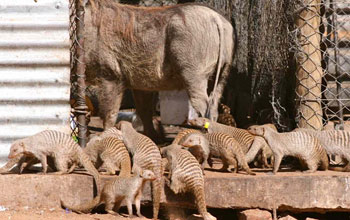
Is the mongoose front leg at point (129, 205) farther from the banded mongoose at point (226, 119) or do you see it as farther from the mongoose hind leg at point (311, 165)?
the banded mongoose at point (226, 119)

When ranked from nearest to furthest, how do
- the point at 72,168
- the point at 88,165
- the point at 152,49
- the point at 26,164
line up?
the point at 88,165
the point at 72,168
the point at 26,164
the point at 152,49

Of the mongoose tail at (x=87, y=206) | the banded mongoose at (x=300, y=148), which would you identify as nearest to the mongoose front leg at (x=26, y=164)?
the mongoose tail at (x=87, y=206)

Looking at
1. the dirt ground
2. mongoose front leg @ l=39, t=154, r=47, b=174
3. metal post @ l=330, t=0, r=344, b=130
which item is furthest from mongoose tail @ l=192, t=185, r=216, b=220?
metal post @ l=330, t=0, r=344, b=130

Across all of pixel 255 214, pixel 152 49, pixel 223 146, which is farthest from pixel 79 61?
pixel 152 49

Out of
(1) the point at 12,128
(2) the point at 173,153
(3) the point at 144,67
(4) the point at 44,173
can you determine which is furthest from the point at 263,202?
(3) the point at 144,67

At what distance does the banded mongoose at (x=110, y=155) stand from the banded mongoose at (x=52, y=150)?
8.1 inches

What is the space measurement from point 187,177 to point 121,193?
587 mm

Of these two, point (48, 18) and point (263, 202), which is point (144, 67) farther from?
point (263, 202)

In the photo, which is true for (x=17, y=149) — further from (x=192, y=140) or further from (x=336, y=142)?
(x=336, y=142)

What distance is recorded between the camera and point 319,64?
7.10 m

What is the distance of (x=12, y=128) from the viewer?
20.9 feet

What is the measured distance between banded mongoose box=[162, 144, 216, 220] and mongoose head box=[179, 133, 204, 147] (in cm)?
38

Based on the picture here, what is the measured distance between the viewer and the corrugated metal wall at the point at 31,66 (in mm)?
6352

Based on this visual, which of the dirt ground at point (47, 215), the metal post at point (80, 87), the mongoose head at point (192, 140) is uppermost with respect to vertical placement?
the metal post at point (80, 87)
